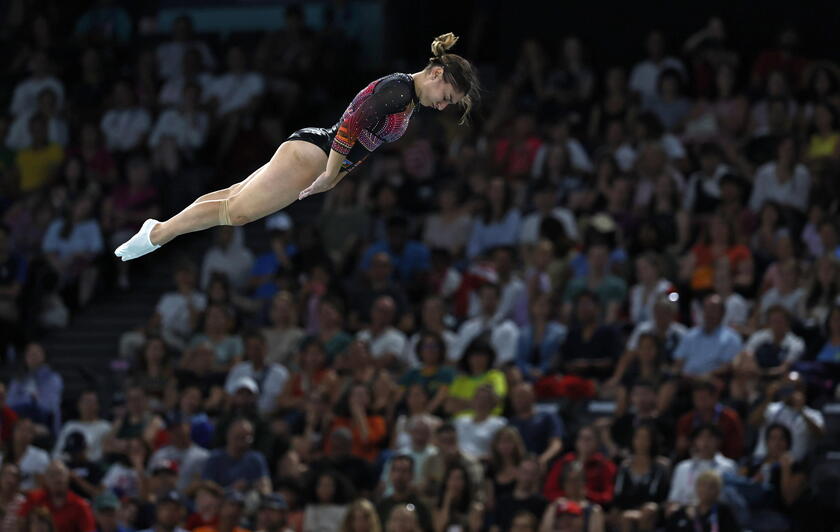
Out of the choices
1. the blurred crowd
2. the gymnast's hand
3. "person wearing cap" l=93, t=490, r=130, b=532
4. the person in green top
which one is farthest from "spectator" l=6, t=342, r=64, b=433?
the gymnast's hand

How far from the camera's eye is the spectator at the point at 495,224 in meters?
13.2

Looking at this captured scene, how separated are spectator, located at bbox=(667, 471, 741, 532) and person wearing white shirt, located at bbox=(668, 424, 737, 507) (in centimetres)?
18

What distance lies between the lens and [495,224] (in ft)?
43.4

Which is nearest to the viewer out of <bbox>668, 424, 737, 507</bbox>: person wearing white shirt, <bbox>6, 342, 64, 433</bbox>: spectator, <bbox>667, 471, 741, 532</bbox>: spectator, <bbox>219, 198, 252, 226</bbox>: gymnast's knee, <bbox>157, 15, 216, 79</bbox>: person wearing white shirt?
<bbox>219, 198, 252, 226</bbox>: gymnast's knee

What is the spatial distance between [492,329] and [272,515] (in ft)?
8.25

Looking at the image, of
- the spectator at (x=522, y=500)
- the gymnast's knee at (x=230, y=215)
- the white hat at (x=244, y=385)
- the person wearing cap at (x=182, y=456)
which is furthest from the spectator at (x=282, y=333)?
the gymnast's knee at (x=230, y=215)

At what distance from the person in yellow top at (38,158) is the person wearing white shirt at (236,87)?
1.71 meters

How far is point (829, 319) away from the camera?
10.8 m

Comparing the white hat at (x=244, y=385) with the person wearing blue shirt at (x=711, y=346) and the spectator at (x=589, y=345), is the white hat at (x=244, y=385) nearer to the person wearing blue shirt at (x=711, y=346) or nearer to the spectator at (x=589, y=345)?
the spectator at (x=589, y=345)

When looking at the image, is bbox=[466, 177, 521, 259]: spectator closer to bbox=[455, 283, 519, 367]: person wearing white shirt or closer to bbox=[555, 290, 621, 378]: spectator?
bbox=[455, 283, 519, 367]: person wearing white shirt

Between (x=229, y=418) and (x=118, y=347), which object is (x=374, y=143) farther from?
(x=118, y=347)

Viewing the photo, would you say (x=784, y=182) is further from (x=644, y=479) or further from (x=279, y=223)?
(x=279, y=223)

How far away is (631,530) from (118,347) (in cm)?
625

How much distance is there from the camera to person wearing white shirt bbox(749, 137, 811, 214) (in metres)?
12.3
